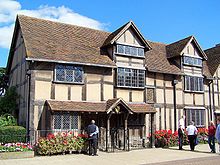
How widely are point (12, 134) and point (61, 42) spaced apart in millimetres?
7056

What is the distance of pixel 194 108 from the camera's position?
22797 mm

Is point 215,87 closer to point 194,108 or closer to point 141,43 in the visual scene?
point 194,108

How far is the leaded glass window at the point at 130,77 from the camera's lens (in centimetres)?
1936

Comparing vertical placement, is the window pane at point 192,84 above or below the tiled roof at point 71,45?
below

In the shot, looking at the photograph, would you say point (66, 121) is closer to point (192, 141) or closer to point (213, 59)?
point (192, 141)

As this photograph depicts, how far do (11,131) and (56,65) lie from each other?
4722 mm

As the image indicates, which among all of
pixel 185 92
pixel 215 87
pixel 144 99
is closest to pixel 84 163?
pixel 144 99

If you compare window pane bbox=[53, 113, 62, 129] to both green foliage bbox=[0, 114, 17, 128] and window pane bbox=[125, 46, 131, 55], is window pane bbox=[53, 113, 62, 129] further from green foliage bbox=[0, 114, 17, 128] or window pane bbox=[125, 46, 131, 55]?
window pane bbox=[125, 46, 131, 55]

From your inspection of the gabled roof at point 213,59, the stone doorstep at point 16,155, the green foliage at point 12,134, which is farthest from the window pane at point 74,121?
the gabled roof at point 213,59

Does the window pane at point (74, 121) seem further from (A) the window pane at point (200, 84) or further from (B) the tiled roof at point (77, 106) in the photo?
(A) the window pane at point (200, 84)

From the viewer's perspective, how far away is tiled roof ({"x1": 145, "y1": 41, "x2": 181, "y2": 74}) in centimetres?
2112

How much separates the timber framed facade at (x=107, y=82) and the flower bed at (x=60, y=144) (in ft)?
3.94

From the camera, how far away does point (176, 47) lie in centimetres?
2402

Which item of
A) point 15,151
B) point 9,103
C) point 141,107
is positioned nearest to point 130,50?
point 141,107
